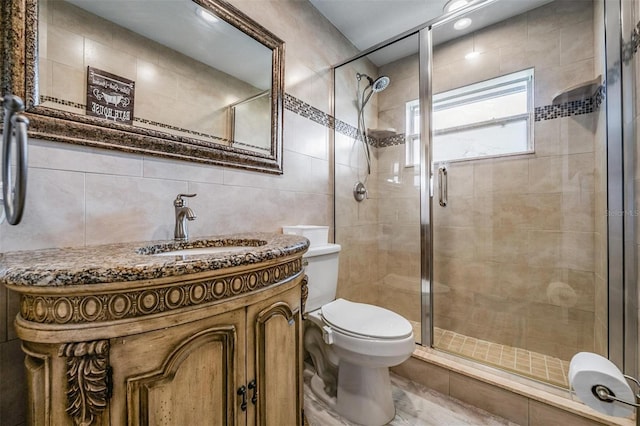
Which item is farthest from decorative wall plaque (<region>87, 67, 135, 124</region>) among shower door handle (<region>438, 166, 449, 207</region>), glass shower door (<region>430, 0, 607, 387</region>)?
shower door handle (<region>438, 166, 449, 207</region>)

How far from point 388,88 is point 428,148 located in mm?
765

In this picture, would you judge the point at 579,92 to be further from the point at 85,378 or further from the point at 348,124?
the point at 85,378

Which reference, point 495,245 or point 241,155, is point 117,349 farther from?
point 495,245

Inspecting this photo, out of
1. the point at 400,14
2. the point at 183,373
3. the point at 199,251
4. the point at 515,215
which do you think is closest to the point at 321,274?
the point at 199,251

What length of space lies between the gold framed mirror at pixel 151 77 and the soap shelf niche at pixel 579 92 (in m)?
1.73

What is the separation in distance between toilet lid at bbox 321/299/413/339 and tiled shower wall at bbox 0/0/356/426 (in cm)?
58

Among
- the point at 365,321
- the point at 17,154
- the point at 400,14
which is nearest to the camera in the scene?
the point at 17,154

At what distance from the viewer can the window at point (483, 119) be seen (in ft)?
6.07

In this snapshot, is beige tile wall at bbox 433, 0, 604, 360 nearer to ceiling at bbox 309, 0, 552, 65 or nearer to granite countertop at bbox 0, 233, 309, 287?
ceiling at bbox 309, 0, 552, 65

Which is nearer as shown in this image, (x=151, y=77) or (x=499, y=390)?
(x=151, y=77)

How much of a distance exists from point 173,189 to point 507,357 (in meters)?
2.13

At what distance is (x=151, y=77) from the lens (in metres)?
1.08

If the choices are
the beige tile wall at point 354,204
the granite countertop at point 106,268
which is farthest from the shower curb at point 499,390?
the granite countertop at point 106,268

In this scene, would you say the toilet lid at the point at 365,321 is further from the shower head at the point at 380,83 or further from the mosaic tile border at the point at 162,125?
the shower head at the point at 380,83
